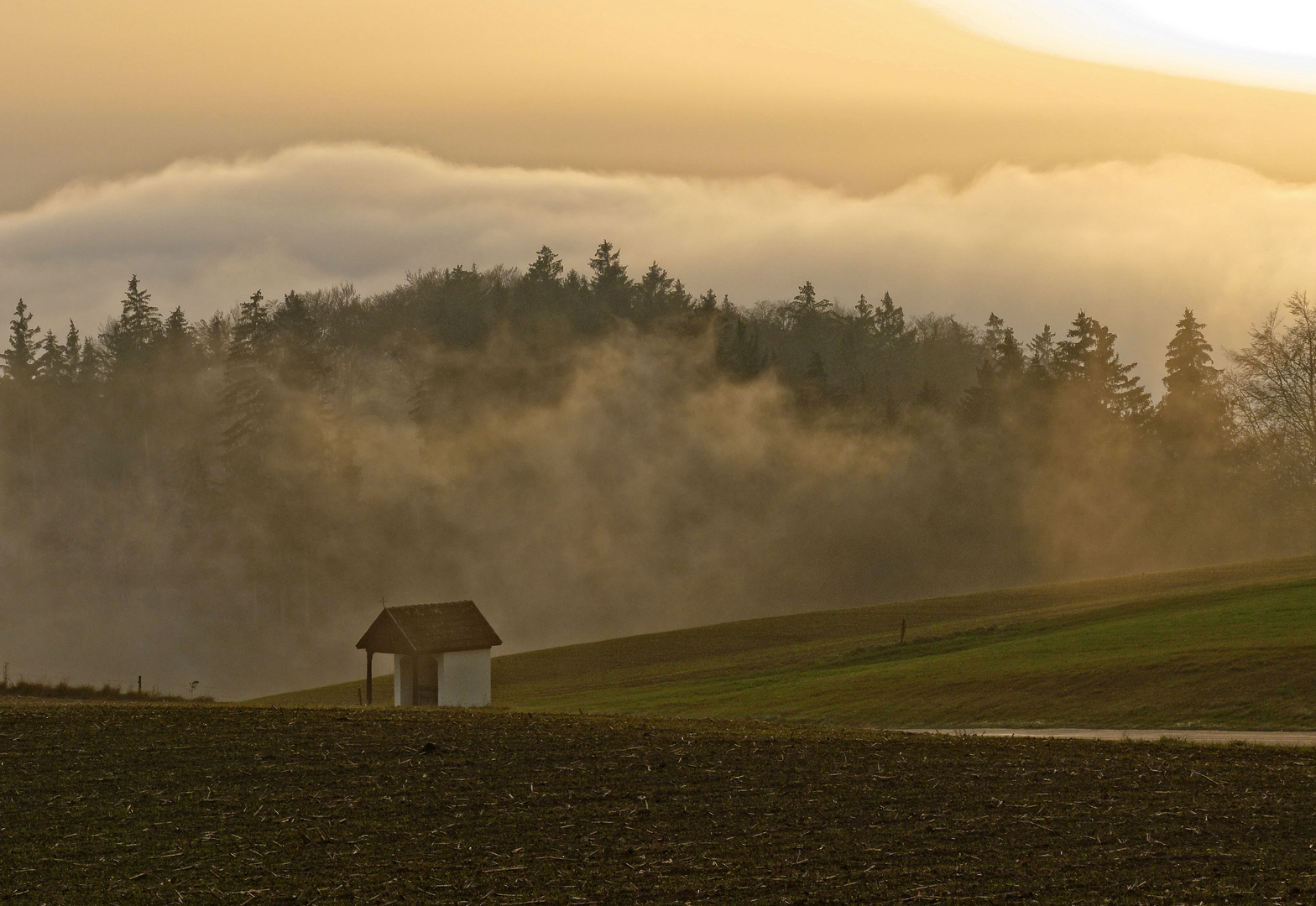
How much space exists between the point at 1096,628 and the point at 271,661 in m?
69.5

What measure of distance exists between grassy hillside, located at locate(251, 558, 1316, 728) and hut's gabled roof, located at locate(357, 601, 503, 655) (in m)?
3.10

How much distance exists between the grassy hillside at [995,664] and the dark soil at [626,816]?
9.76 metres

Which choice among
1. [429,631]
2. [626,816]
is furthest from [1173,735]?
[429,631]

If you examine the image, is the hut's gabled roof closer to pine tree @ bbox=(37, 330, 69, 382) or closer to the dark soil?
the dark soil

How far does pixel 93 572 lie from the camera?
12544 cm

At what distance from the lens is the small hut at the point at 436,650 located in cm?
4819

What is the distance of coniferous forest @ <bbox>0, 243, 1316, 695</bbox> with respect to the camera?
357 feet

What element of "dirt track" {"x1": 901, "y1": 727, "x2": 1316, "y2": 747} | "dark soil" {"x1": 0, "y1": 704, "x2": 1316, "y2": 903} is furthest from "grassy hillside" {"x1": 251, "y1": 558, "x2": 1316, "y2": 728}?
"dark soil" {"x1": 0, "y1": 704, "x2": 1316, "y2": 903}

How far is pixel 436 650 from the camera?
157 ft

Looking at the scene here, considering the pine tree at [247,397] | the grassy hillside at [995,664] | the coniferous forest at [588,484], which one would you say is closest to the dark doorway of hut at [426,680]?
the grassy hillside at [995,664]

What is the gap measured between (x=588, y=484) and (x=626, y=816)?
101648 millimetres

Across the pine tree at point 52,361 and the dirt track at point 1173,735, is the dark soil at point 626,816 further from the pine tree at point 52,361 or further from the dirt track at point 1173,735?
the pine tree at point 52,361

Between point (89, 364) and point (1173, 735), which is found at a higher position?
point (89, 364)

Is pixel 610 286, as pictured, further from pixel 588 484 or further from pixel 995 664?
pixel 995 664
